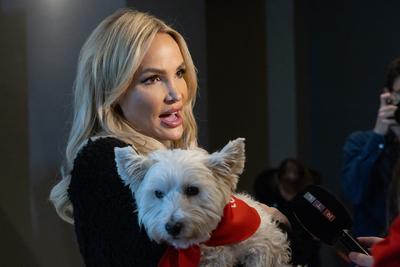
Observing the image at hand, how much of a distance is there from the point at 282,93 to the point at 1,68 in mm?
2168

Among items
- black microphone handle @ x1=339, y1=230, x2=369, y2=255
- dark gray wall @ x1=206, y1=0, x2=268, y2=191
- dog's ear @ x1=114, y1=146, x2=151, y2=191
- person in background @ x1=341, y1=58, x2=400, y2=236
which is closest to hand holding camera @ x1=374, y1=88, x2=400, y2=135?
person in background @ x1=341, y1=58, x2=400, y2=236

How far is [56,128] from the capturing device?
2666mm

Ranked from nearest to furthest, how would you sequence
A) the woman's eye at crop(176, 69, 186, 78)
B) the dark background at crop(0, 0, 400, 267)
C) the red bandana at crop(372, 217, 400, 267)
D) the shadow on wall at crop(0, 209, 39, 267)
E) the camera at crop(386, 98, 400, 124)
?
the red bandana at crop(372, 217, 400, 267) < the woman's eye at crop(176, 69, 186, 78) < the camera at crop(386, 98, 400, 124) < the shadow on wall at crop(0, 209, 39, 267) < the dark background at crop(0, 0, 400, 267)

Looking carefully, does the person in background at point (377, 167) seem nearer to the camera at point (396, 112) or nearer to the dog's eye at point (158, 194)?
the camera at point (396, 112)

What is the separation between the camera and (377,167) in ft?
7.82

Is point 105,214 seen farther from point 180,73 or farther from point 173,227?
point 180,73

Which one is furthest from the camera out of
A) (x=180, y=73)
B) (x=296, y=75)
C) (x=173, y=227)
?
(x=296, y=75)

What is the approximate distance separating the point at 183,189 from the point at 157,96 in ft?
1.28

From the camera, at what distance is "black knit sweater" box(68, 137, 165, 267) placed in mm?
1298

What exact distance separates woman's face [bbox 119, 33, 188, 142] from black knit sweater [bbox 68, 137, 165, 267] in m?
0.17

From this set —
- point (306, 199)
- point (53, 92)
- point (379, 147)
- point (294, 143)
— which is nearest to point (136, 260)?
point (306, 199)

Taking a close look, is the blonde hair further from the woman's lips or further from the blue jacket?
the blue jacket

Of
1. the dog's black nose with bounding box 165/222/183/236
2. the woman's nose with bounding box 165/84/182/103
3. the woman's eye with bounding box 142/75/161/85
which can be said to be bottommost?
the dog's black nose with bounding box 165/222/183/236

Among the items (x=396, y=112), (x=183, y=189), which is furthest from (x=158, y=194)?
(x=396, y=112)
